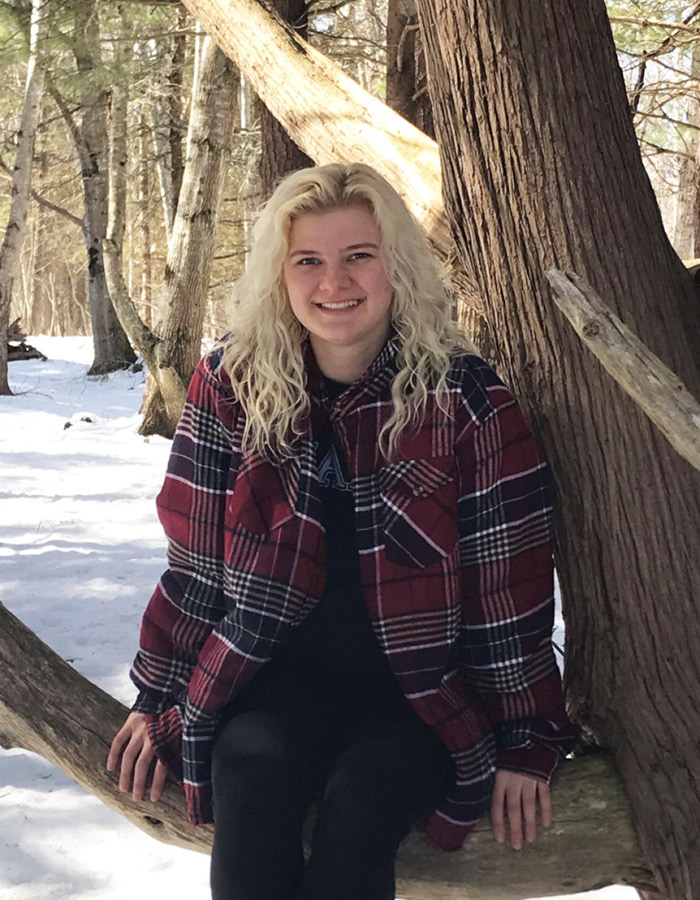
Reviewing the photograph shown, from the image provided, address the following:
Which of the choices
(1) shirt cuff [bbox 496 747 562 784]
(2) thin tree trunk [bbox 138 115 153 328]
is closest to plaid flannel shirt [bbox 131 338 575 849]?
(1) shirt cuff [bbox 496 747 562 784]

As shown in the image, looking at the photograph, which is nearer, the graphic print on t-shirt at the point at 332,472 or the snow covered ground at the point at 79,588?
the graphic print on t-shirt at the point at 332,472

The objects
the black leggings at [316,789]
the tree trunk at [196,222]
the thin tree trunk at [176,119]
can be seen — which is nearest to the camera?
the black leggings at [316,789]

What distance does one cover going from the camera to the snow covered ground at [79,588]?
235cm

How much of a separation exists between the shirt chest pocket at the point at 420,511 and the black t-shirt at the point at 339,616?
0.12 m

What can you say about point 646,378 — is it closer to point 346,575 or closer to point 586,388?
point 586,388

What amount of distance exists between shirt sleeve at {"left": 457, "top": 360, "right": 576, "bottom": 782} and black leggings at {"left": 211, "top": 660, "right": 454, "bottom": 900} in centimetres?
17

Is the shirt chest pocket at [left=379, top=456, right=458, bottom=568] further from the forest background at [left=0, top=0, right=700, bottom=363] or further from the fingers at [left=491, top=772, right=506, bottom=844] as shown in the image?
the forest background at [left=0, top=0, right=700, bottom=363]

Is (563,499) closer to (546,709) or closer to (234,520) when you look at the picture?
(546,709)

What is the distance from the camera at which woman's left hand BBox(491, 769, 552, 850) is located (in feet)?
5.81

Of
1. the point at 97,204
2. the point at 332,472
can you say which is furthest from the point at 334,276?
the point at 97,204

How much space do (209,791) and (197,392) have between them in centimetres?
83

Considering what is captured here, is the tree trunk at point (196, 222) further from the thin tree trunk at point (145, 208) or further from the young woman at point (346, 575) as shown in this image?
the thin tree trunk at point (145, 208)

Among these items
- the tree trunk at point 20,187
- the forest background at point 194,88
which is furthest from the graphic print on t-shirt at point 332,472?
the tree trunk at point 20,187

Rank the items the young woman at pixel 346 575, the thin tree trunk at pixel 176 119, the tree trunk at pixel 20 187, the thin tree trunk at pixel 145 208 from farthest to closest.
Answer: the thin tree trunk at pixel 145 208
the thin tree trunk at pixel 176 119
the tree trunk at pixel 20 187
the young woman at pixel 346 575
